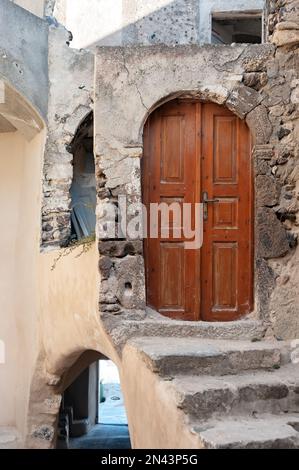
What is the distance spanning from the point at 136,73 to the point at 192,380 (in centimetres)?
286

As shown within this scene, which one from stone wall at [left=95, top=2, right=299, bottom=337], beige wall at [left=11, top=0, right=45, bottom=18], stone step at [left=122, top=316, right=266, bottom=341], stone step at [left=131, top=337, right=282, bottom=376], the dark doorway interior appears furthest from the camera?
beige wall at [left=11, top=0, right=45, bottom=18]

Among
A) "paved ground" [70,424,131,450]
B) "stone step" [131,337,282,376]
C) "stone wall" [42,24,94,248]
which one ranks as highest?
"stone wall" [42,24,94,248]

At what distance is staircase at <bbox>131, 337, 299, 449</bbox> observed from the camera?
3.73 meters

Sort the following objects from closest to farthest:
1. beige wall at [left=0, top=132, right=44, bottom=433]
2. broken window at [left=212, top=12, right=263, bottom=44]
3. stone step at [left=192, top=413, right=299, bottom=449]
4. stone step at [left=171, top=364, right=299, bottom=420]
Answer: stone step at [left=192, top=413, right=299, bottom=449], stone step at [left=171, top=364, right=299, bottom=420], beige wall at [left=0, top=132, right=44, bottom=433], broken window at [left=212, top=12, right=263, bottom=44]

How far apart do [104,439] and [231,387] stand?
6919 millimetres

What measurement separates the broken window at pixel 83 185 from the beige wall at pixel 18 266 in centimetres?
58

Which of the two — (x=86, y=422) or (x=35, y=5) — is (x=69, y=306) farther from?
(x=35, y=5)

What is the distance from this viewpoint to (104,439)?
421 inches

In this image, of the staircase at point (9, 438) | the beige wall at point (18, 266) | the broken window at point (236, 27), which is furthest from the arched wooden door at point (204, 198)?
the broken window at point (236, 27)

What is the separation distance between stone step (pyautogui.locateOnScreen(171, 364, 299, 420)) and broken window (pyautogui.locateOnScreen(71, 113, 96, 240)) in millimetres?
4259

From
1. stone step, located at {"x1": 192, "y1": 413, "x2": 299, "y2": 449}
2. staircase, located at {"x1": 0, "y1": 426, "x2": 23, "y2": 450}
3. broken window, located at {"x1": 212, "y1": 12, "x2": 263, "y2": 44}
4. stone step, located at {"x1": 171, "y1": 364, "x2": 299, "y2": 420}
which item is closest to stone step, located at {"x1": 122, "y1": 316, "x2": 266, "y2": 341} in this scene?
stone step, located at {"x1": 171, "y1": 364, "x2": 299, "y2": 420}

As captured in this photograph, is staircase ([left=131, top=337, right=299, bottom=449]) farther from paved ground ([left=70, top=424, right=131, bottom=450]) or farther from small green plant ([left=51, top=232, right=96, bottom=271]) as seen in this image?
paved ground ([left=70, top=424, right=131, bottom=450])

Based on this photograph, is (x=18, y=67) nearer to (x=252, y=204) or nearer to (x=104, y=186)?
(x=104, y=186)

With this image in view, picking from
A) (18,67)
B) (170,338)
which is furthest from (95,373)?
(170,338)
